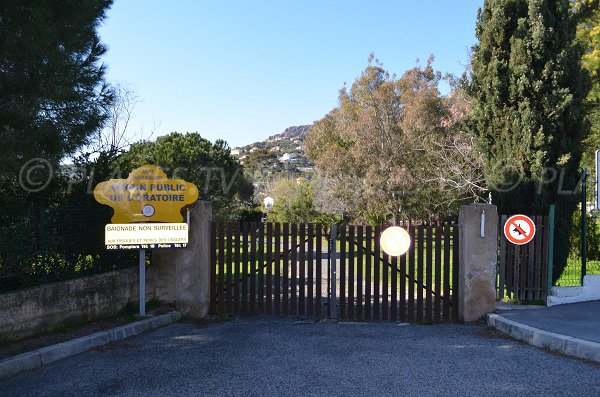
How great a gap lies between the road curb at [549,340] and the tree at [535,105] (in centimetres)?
290

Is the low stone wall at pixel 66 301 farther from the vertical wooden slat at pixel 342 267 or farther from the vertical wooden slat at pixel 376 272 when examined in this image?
the vertical wooden slat at pixel 376 272

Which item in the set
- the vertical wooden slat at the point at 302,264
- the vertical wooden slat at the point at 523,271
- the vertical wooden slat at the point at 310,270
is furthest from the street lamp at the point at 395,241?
the vertical wooden slat at the point at 523,271

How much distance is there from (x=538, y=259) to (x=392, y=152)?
59.9ft

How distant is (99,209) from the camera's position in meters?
8.22

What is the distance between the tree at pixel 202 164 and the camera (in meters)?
17.9

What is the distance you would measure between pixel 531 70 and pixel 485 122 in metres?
1.32

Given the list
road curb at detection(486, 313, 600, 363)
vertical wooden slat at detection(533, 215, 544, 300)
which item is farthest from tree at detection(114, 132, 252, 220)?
road curb at detection(486, 313, 600, 363)

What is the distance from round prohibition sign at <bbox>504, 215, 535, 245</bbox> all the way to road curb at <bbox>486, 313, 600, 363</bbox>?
148 centimetres

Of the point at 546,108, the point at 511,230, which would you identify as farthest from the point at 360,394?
the point at 546,108

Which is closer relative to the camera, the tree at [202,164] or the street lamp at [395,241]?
the street lamp at [395,241]

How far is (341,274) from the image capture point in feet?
27.1

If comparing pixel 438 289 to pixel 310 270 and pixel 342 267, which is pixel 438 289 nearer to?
pixel 342 267

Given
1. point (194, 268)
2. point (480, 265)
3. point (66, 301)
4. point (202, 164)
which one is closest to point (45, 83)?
point (66, 301)

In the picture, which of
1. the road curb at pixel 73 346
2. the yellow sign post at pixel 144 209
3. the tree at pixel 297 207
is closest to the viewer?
the road curb at pixel 73 346
